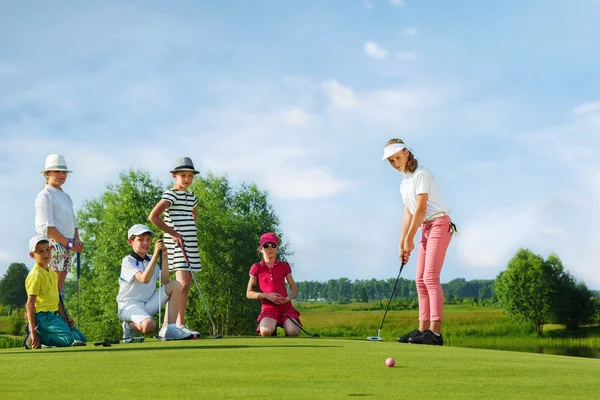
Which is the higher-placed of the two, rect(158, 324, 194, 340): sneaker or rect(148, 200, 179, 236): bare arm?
rect(148, 200, 179, 236): bare arm

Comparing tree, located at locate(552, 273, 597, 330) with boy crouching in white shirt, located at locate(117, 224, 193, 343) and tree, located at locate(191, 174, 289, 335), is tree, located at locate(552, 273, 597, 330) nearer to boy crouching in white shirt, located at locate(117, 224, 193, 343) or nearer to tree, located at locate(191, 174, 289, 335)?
tree, located at locate(191, 174, 289, 335)

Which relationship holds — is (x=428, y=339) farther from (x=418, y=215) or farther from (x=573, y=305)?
(x=573, y=305)

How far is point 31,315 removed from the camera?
884cm

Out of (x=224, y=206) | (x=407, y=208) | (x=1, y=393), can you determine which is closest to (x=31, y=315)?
(x=1, y=393)

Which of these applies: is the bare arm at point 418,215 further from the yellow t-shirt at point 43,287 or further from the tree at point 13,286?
the tree at point 13,286

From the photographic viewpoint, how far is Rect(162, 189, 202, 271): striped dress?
10109mm

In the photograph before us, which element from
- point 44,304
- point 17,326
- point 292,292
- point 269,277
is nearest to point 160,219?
point 44,304

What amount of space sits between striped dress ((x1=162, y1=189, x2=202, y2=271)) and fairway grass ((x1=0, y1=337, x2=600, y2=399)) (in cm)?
182

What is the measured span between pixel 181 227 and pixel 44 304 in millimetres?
2116

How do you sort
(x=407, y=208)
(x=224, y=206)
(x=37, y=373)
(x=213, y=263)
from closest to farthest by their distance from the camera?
(x=37, y=373)
(x=407, y=208)
(x=213, y=263)
(x=224, y=206)

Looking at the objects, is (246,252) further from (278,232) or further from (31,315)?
(31,315)

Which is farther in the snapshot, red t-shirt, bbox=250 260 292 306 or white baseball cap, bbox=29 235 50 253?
red t-shirt, bbox=250 260 292 306

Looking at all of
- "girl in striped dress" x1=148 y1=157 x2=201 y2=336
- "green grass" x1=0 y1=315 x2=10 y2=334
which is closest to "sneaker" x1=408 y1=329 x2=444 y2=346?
"girl in striped dress" x1=148 y1=157 x2=201 y2=336

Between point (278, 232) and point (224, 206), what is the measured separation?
3.83 meters
